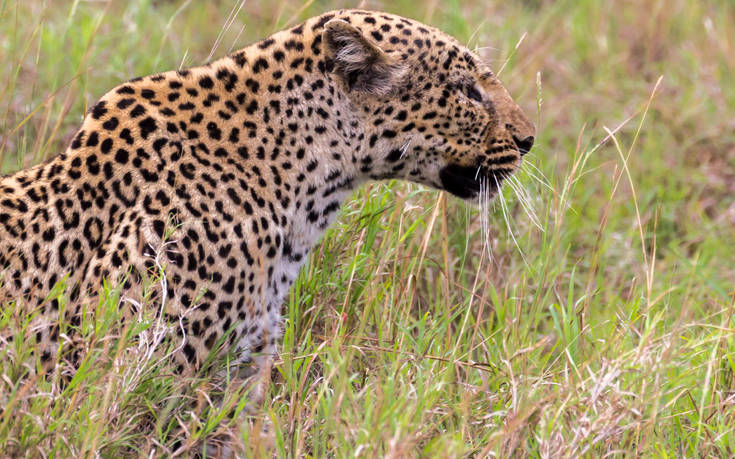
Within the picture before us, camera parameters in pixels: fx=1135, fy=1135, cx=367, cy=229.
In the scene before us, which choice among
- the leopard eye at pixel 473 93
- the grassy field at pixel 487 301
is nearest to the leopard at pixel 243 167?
the leopard eye at pixel 473 93

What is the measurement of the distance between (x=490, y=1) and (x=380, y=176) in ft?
18.1

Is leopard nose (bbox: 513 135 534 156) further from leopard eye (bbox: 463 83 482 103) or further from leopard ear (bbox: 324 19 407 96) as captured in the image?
leopard ear (bbox: 324 19 407 96)

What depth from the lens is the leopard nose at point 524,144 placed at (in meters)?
4.81

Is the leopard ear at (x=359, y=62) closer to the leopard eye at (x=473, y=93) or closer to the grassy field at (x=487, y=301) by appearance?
the leopard eye at (x=473, y=93)

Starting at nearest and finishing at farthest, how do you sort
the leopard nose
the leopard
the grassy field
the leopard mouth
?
the grassy field
the leopard
the leopard mouth
the leopard nose

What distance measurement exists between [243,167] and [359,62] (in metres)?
0.61

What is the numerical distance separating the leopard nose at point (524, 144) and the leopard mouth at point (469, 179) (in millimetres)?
129

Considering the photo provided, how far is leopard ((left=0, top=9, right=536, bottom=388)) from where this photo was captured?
414cm

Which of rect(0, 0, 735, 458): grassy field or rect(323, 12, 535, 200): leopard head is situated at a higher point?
rect(323, 12, 535, 200): leopard head

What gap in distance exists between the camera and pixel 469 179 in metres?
4.73

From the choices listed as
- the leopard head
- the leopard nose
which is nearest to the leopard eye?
the leopard head

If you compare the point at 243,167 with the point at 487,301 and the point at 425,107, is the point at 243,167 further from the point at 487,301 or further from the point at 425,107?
the point at 487,301

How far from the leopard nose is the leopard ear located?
2.04 ft

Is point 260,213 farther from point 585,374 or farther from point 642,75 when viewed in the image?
point 642,75
